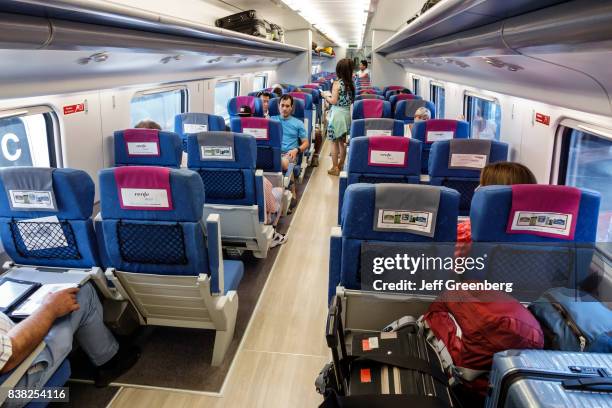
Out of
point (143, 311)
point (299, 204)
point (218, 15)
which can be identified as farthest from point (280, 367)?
point (218, 15)

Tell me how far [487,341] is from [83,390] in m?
2.41

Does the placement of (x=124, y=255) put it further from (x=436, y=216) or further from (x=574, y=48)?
(x=574, y=48)

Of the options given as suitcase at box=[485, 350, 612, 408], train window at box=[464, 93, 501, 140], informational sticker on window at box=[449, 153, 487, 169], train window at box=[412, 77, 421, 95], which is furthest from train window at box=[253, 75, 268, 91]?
suitcase at box=[485, 350, 612, 408]

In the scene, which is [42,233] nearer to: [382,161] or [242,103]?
[382,161]

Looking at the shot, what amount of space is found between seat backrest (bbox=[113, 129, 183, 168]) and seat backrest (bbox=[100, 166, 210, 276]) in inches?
68.0

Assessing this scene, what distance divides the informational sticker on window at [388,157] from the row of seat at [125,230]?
1.78 m

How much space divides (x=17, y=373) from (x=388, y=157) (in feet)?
9.97

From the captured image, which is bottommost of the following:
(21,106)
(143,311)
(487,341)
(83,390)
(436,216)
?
(83,390)

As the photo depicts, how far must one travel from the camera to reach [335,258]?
2562 mm

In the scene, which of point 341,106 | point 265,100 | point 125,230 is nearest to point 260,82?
point 265,100

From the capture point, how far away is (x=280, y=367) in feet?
9.81

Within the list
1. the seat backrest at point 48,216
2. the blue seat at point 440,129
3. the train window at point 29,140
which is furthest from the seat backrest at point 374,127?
the seat backrest at point 48,216

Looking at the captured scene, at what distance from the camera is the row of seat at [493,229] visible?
229cm

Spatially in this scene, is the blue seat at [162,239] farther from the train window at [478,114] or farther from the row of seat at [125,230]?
the train window at [478,114]
